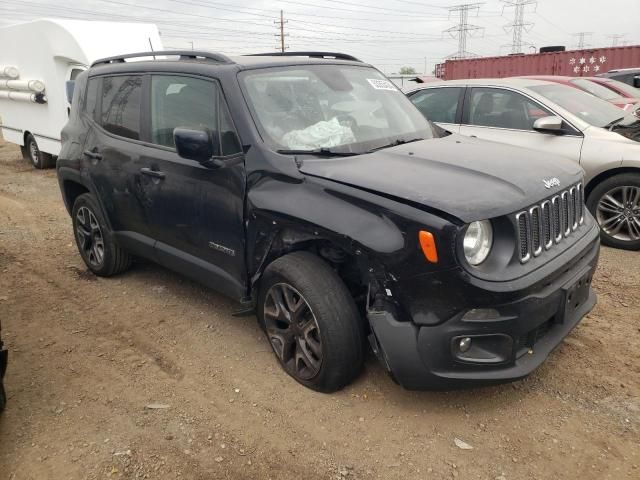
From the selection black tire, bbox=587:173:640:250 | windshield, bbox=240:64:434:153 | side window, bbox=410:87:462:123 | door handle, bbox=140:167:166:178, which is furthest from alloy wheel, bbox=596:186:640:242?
door handle, bbox=140:167:166:178

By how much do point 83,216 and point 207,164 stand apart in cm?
226

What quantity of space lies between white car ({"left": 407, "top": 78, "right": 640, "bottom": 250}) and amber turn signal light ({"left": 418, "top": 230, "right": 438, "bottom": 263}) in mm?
3675

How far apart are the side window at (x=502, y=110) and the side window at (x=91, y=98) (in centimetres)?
409

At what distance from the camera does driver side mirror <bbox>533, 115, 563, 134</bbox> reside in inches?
217

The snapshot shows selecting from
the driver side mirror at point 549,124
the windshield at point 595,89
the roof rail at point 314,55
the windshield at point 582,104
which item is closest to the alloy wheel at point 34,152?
the roof rail at point 314,55

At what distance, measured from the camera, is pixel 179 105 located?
377cm

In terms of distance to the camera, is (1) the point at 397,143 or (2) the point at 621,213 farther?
(2) the point at 621,213

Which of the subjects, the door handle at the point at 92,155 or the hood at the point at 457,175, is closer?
the hood at the point at 457,175

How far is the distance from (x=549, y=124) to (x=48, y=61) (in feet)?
29.9

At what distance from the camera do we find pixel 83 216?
16.6ft

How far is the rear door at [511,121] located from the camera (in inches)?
223

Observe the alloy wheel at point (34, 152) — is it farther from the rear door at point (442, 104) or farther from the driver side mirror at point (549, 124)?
the driver side mirror at point (549, 124)

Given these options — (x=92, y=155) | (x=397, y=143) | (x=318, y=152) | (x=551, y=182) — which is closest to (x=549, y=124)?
(x=397, y=143)

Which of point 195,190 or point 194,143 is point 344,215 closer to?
point 194,143
